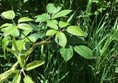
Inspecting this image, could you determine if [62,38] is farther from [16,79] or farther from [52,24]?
[16,79]

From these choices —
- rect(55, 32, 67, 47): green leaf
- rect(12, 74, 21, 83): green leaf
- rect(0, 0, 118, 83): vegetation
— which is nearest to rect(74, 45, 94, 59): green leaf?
rect(0, 0, 118, 83): vegetation

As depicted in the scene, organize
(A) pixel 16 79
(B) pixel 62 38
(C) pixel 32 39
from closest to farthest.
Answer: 1. (A) pixel 16 79
2. (B) pixel 62 38
3. (C) pixel 32 39

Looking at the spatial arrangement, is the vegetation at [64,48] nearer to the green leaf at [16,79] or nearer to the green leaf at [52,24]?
the green leaf at [52,24]

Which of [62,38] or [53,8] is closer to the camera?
[62,38]

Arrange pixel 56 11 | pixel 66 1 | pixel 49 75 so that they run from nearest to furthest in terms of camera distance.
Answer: pixel 56 11 → pixel 49 75 → pixel 66 1

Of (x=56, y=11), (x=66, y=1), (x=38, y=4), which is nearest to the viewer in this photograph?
(x=56, y=11)

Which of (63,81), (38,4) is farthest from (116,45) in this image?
(38,4)

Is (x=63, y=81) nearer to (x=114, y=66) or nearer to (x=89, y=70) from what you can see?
(x=89, y=70)

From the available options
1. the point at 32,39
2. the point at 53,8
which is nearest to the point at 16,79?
the point at 32,39

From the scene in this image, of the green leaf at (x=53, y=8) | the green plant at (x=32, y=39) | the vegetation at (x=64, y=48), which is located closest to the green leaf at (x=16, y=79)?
the green plant at (x=32, y=39)

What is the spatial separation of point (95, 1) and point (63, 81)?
58 cm

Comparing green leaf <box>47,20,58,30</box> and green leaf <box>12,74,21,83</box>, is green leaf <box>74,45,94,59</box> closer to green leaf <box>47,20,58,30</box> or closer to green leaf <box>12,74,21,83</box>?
green leaf <box>47,20,58,30</box>

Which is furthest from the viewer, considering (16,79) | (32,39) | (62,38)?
(32,39)

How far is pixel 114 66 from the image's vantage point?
1.79 metres
